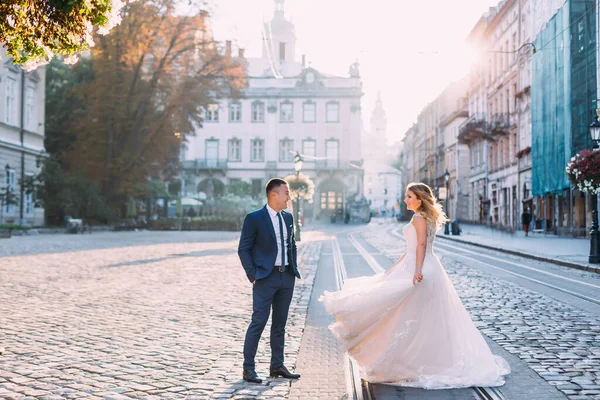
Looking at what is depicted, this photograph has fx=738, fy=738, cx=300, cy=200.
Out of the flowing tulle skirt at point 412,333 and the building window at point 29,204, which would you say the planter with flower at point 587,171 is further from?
the building window at point 29,204

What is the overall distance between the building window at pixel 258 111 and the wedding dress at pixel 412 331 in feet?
238

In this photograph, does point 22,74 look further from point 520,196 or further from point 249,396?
point 249,396

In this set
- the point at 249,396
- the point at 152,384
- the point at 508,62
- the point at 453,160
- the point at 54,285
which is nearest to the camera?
the point at 249,396

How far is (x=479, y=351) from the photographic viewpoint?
598 centimetres

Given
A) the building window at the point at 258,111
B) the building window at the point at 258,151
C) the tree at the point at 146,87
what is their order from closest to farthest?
the tree at the point at 146,87 < the building window at the point at 258,151 < the building window at the point at 258,111

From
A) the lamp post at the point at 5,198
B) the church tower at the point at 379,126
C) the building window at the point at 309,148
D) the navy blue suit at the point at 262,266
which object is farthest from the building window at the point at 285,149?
the church tower at the point at 379,126

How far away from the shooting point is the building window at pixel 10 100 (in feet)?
122

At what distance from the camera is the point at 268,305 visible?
577 centimetres

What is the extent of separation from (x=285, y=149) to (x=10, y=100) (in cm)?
4179

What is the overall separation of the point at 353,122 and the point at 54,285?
214ft

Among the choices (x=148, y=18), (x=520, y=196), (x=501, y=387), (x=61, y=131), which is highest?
(x=148, y=18)

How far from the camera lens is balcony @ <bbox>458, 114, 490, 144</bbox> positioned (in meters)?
51.0

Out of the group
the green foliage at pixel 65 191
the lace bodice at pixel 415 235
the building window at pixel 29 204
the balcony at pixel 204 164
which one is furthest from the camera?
the balcony at pixel 204 164

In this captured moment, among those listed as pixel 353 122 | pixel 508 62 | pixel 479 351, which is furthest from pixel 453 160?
pixel 479 351
